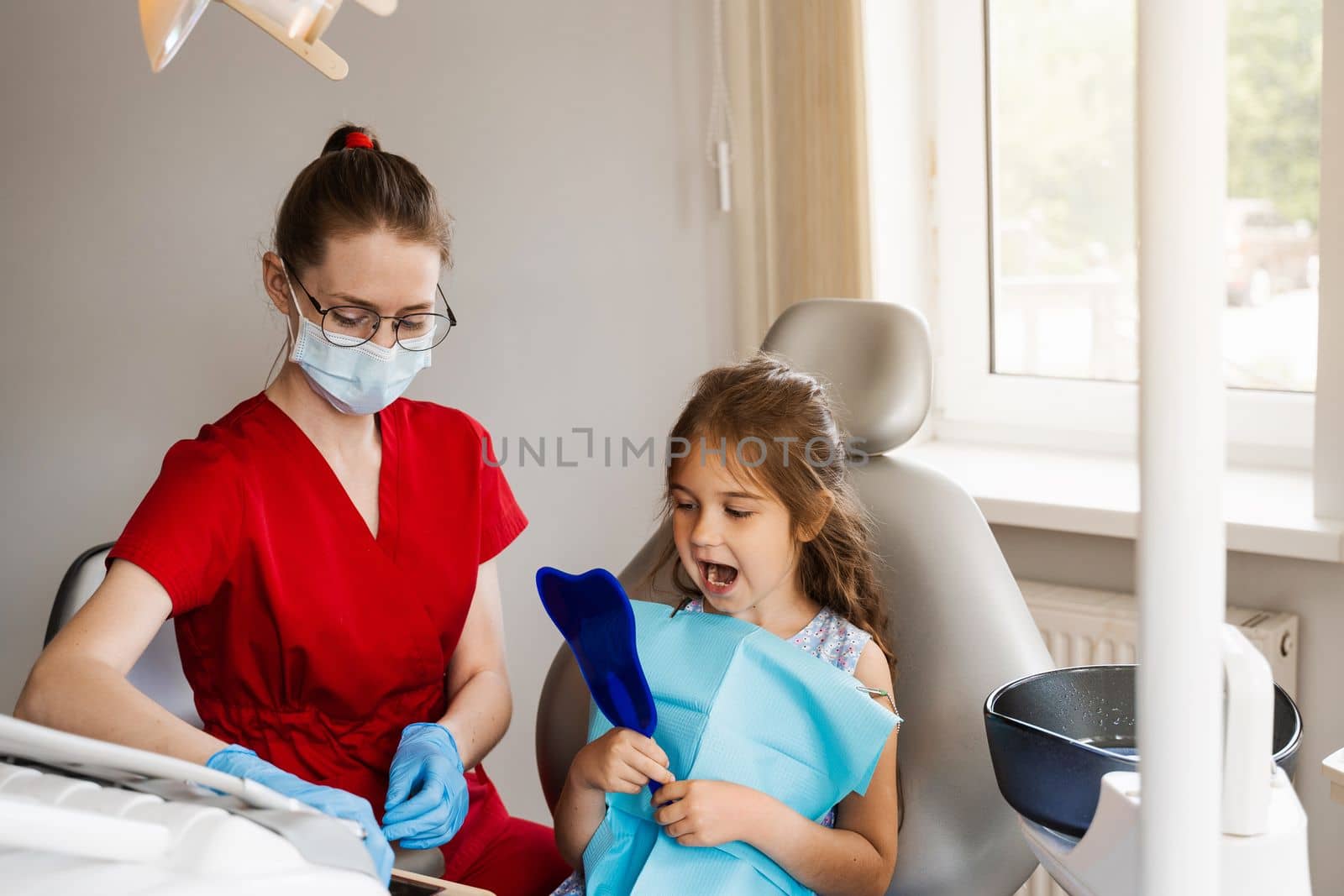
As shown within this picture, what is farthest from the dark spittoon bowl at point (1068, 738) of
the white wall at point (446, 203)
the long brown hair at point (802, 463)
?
the white wall at point (446, 203)

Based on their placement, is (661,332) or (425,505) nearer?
(425,505)

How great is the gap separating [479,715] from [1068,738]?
2.48 feet

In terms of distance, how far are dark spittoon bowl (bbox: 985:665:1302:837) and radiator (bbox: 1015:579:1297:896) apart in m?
0.68

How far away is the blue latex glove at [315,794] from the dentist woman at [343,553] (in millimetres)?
162

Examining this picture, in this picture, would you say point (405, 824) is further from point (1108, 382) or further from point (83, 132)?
point (1108, 382)

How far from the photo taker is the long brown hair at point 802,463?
49.1 inches

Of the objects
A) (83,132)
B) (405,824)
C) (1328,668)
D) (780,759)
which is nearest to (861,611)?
(780,759)

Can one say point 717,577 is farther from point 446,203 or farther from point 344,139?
point 446,203

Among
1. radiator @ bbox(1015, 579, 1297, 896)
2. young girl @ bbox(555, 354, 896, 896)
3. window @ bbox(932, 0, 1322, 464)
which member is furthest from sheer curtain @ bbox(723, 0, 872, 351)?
young girl @ bbox(555, 354, 896, 896)

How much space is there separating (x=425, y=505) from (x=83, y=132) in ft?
2.99

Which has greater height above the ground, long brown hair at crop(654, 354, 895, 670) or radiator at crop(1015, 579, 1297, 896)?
long brown hair at crop(654, 354, 895, 670)

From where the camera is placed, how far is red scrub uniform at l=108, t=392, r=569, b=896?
1270 mm

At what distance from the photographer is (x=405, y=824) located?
1.12 m

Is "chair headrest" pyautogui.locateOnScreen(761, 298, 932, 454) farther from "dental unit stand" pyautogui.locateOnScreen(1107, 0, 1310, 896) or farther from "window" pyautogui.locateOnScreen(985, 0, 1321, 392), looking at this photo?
"dental unit stand" pyautogui.locateOnScreen(1107, 0, 1310, 896)
